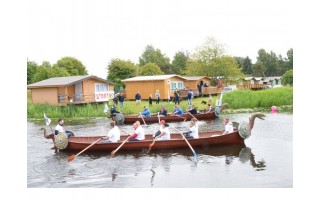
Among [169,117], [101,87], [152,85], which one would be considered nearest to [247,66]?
[169,117]

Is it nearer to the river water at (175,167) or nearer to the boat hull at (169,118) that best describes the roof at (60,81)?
the river water at (175,167)

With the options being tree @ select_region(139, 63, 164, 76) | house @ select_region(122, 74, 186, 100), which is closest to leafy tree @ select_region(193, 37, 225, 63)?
house @ select_region(122, 74, 186, 100)

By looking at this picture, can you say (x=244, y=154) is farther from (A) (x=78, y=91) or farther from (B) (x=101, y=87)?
(B) (x=101, y=87)

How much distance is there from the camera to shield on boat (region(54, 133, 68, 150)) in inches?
447

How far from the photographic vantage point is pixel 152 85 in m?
20.2

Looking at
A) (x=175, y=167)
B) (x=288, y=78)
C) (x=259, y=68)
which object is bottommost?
(x=175, y=167)

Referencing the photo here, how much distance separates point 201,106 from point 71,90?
248 inches

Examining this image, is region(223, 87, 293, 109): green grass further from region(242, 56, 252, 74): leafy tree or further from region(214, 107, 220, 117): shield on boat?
region(242, 56, 252, 74): leafy tree

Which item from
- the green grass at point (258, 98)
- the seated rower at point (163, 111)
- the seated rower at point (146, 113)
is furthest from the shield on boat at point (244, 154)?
the seated rower at point (146, 113)

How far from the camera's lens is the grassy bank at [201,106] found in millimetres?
12445

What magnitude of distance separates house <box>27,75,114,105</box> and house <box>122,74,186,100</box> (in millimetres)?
1205

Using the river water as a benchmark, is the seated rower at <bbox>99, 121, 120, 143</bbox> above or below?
above

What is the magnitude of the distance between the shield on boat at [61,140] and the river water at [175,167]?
347mm
